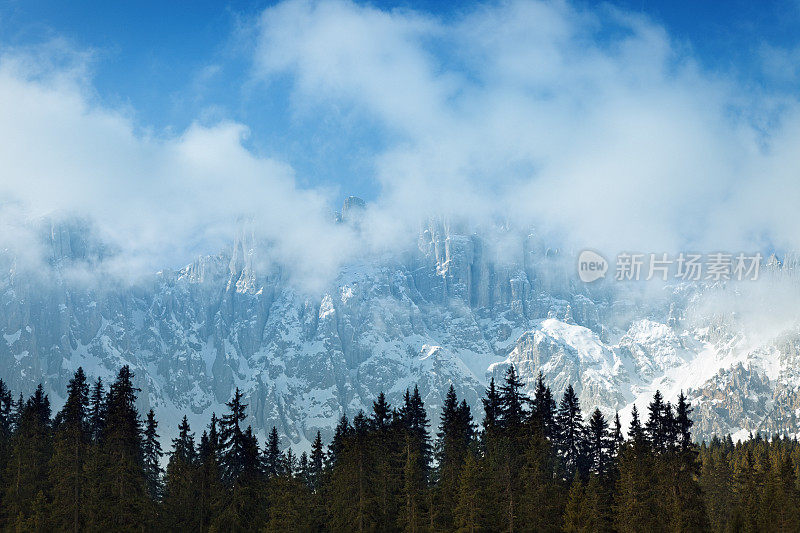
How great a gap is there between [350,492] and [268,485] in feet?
30.3

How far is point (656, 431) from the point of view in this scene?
76.9 metres

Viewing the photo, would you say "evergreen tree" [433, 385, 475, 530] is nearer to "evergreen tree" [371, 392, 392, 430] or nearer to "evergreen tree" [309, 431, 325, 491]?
"evergreen tree" [371, 392, 392, 430]

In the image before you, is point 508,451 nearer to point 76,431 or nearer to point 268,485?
point 268,485

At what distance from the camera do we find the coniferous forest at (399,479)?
69062mm

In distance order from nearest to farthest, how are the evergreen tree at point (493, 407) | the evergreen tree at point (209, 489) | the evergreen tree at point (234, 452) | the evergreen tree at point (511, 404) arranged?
the evergreen tree at point (209, 489) → the evergreen tree at point (234, 452) → the evergreen tree at point (511, 404) → the evergreen tree at point (493, 407)

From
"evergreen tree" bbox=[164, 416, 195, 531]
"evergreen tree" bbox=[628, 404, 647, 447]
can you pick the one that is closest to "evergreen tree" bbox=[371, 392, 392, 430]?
"evergreen tree" bbox=[164, 416, 195, 531]

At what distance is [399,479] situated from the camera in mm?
75188

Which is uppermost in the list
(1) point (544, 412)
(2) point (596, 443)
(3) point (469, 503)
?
(1) point (544, 412)

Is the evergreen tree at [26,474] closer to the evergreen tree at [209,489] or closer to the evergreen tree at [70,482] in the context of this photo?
the evergreen tree at [70,482]

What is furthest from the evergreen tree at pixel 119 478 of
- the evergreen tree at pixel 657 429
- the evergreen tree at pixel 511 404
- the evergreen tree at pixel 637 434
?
the evergreen tree at pixel 657 429

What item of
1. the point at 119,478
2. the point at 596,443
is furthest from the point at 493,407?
the point at 119,478

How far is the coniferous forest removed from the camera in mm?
69062

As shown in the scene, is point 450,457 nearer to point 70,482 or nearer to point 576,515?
point 576,515

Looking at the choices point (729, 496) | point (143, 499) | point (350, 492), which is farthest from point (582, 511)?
point (729, 496)
